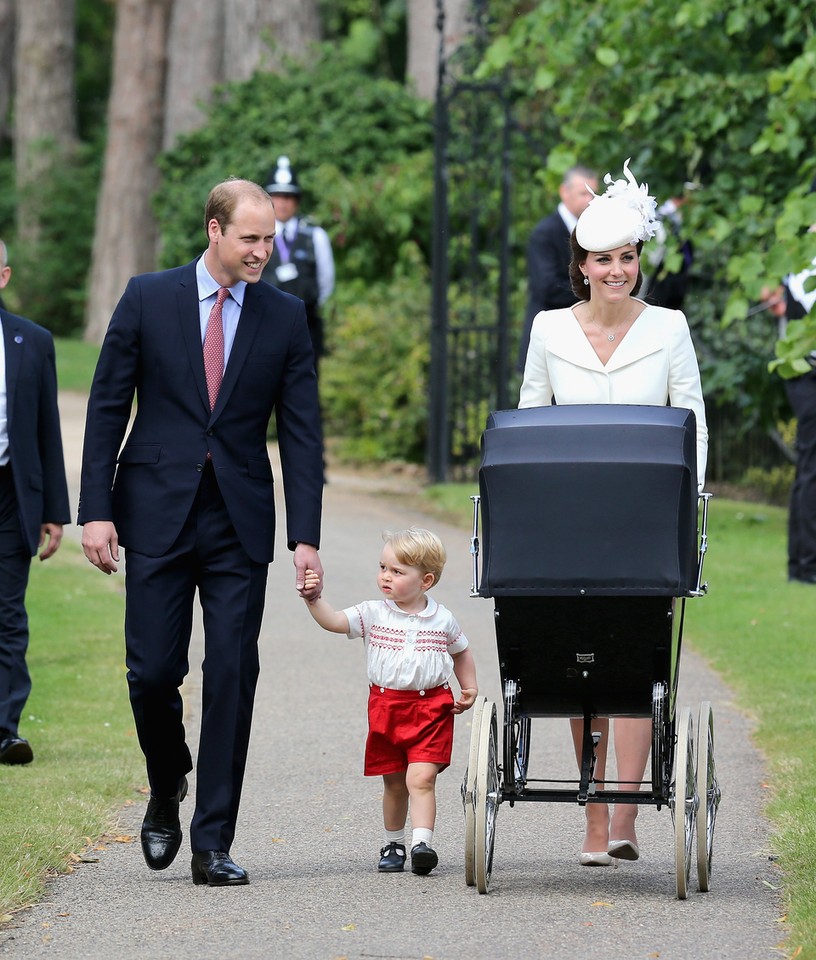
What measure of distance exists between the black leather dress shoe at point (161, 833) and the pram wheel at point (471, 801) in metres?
0.84

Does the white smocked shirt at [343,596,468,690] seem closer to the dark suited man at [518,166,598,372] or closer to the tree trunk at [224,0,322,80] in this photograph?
the dark suited man at [518,166,598,372]

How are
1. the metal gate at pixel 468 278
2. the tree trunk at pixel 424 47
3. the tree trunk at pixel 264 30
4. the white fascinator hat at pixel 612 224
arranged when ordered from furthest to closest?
the tree trunk at pixel 424 47 < the tree trunk at pixel 264 30 < the metal gate at pixel 468 278 < the white fascinator hat at pixel 612 224

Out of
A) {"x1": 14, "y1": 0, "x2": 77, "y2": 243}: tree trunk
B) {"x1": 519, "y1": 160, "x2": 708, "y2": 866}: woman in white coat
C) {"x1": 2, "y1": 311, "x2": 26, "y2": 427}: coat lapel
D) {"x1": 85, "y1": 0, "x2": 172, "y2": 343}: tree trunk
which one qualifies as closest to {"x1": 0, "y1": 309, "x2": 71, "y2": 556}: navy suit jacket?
{"x1": 2, "y1": 311, "x2": 26, "y2": 427}: coat lapel

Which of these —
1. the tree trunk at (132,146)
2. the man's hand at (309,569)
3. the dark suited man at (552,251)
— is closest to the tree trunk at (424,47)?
the tree trunk at (132,146)

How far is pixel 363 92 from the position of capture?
2025 cm

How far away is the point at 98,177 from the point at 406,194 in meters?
17.3

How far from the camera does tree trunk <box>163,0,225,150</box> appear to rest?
26203 mm

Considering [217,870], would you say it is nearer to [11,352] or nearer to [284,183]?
[11,352]

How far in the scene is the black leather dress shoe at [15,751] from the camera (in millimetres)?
6676

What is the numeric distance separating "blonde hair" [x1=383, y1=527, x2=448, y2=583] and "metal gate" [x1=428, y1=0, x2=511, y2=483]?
8.92 m

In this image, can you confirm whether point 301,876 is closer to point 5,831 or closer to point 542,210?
point 5,831

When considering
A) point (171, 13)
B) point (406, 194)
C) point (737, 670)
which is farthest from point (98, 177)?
point (737, 670)

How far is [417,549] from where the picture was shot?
17.1 feet

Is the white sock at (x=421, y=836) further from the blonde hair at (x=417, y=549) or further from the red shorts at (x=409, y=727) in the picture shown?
the blonde hair at (x=417, y=549)
